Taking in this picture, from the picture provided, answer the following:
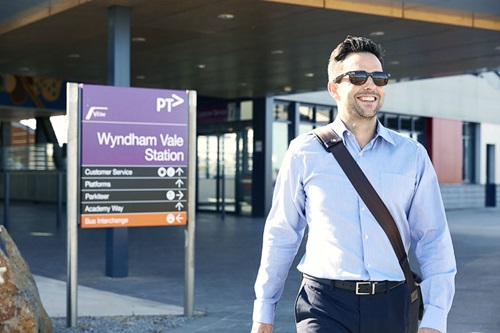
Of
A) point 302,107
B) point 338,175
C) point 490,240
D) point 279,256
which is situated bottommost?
point 490,240

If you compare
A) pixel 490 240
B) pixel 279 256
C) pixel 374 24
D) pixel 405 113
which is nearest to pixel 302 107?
pixel 405 113

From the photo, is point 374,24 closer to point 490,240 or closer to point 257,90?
point 490,240

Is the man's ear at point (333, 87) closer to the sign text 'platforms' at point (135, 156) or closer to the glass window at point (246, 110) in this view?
the sign text 'platforms' at point (135, 156)

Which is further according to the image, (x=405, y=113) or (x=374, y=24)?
(x=405, y=113)

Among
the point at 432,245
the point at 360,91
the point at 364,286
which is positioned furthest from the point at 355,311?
the point at 360,91

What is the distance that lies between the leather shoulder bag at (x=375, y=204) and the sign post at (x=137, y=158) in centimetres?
448

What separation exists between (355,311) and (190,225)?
4690mm

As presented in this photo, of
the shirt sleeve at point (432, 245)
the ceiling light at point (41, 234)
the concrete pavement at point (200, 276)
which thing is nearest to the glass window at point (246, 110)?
the concrete pavement at point (200, 276)

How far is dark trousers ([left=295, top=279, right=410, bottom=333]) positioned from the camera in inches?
108

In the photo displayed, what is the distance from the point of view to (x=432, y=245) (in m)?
2.82

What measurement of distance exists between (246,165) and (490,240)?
7.36m

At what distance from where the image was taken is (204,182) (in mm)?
21734

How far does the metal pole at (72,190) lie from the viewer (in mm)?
6715

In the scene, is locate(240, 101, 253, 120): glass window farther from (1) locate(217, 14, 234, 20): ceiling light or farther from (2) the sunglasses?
(2) the sunglasses
